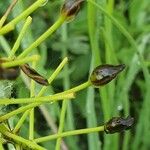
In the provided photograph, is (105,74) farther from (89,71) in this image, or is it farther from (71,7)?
(89,71)

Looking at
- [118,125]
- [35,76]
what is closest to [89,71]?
[118,125]

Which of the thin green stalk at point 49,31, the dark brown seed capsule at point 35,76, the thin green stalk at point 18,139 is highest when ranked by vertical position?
the thin green stalk at point 49,31

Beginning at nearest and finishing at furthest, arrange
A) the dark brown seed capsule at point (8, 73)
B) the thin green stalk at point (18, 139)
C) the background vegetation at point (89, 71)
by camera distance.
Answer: the dark brown seed capsule at point (8, 73) < the thin green stalk at point (18, 139) < the background vegetation at point (89, 71)

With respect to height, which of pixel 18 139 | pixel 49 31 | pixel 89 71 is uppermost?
pixel 89 71

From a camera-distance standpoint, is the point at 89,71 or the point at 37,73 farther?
the point at 89,71

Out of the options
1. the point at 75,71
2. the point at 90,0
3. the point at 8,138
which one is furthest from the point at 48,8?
the point at 8,138

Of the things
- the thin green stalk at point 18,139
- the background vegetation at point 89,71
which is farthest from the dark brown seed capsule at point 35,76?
the background vegetation at point 89,71

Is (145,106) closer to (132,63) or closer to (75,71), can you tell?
(132,63)

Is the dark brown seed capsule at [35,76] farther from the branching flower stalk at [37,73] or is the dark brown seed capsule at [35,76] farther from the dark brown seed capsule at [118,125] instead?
the dark brown seed capsule at [118,125]

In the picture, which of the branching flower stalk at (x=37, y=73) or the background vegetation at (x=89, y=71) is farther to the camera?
the background vegetation at (x=89, y=71)
